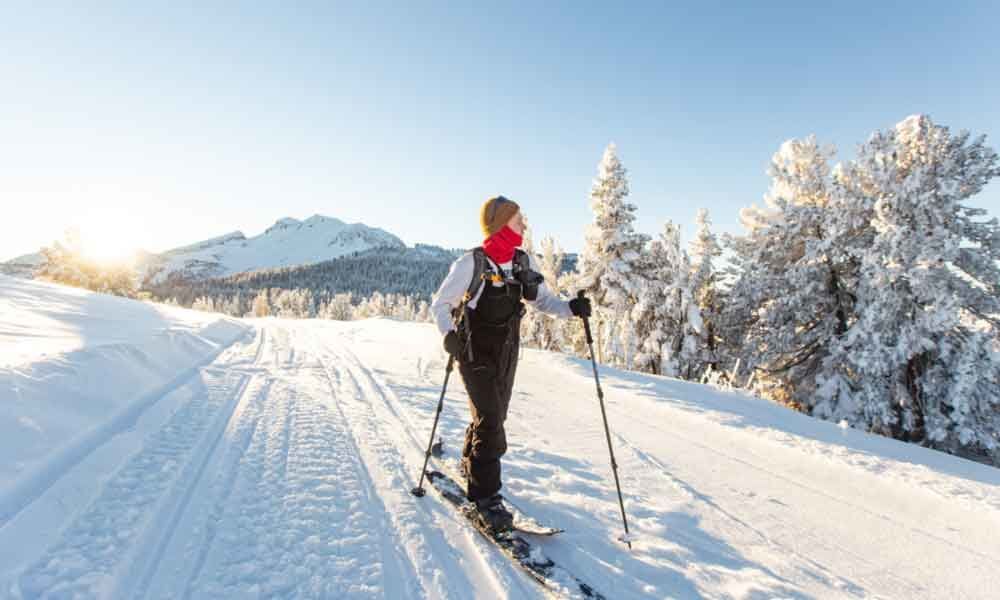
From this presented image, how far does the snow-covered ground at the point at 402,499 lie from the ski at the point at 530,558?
0.09 meters

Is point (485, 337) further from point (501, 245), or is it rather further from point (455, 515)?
point (455, 515)

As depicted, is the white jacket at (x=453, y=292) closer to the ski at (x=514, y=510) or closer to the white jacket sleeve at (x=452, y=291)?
the white jacket sleeve at (x=452, y=291)

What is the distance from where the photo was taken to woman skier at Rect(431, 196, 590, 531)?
11.4 feet

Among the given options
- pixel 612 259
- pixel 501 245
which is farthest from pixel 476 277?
pixel 612 259

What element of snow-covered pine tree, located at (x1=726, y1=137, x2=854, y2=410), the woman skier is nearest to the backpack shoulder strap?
the woman skier

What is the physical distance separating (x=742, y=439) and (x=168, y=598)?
5.91m

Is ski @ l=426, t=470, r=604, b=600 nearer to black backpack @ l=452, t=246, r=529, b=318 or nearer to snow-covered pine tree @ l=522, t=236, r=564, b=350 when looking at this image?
black backpack @ l=452, t=246, r=529, b=318

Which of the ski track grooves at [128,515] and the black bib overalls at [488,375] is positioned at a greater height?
the black bib overalls at [488,375]

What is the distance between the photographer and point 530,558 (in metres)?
2.77

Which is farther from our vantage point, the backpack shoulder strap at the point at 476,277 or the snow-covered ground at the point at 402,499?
the backpack shoulder strap at the point at 476,277

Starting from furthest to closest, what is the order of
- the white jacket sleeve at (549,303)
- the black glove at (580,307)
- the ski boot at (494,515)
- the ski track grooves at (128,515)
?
1. the white jacket sleeve at (549,303)
2. the black glove at (580,307)
3. the ski boot at (494,515)
4. the ski track grooves at (128,515)

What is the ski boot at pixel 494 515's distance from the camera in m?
3.09

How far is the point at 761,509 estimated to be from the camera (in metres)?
3.74

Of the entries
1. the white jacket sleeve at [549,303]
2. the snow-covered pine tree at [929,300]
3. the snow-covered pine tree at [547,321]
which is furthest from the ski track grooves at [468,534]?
the snow-covered pine tree at [547,321]
